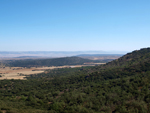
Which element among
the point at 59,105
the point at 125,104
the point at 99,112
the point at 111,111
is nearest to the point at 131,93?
the point at 125,104

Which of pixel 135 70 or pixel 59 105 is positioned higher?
pixel 135 70

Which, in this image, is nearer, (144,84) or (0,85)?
(144,84)

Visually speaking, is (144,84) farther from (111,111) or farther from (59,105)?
(59,105)

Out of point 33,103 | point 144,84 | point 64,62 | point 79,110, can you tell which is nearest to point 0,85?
point 33,103

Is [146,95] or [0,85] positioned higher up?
[146,95]

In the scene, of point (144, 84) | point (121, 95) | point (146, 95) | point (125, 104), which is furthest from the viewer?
point (144, 84)

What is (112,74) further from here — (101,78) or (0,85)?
(0,85)

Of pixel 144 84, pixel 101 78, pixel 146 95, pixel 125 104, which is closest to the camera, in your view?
pixel 125 104

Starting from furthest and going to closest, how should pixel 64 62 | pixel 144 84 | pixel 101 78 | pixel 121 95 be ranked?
pixel 64 62
pixel 101 78
pixel 144 84
pixel 121 95

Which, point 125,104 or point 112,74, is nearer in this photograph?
point 125,104

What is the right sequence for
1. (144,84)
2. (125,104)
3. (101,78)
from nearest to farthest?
(125,104), (144,84), (101,78)
